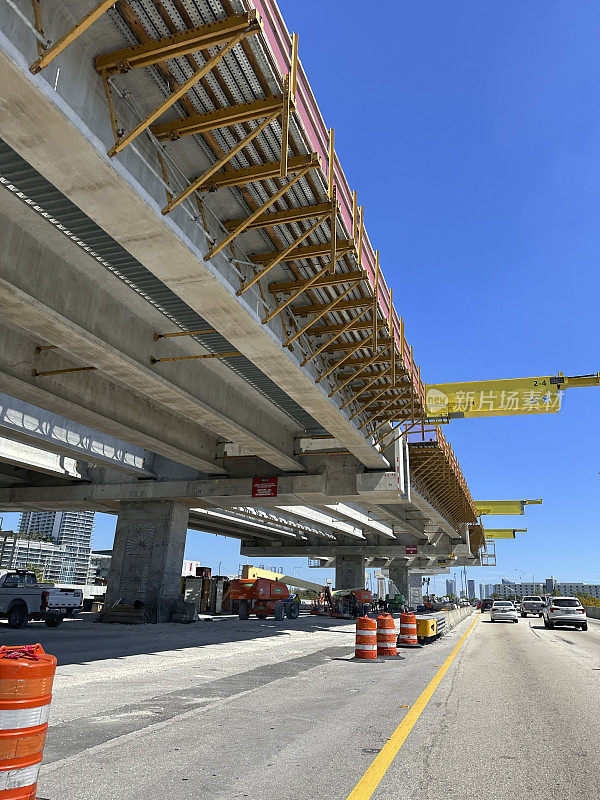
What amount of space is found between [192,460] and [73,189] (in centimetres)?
1484

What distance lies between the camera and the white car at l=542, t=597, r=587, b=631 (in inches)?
1234

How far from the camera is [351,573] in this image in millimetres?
55469

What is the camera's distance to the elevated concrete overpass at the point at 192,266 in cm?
661

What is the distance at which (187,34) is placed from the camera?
6.52 meters

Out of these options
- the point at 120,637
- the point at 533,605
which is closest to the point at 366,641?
the point at 120,637

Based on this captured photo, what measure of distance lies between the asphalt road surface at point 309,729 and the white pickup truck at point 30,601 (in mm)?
8072

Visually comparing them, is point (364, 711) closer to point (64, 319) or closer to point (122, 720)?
point (122, 720)

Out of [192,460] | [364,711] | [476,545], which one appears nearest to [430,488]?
[192,460]

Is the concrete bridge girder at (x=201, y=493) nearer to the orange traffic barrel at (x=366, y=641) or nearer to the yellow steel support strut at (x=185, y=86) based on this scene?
the orange traffic barrel at (x=366, y=641)

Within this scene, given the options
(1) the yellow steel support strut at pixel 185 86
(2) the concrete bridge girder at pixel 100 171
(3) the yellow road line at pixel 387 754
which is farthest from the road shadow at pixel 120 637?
(1) the yellow steel support strut at pixel 185 86

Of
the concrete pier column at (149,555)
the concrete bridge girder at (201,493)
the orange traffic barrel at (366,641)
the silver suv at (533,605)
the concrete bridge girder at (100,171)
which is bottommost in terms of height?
the orange traffic barrel at (366,641)

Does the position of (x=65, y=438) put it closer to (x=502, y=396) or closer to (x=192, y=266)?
(x=192, y=266)

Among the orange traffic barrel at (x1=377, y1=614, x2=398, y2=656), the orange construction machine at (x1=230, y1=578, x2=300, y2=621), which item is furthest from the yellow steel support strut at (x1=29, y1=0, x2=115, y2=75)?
the orange construction machine at (x1=230, y1=578, x2=300, y2=621)

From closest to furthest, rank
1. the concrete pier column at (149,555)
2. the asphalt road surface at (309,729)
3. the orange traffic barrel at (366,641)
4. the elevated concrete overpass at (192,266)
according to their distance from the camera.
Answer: the asphalt road surface at (309,729) → the elevated concrete overpass at (192,266) → the orange traffic barrel at (366,641) → the concrete pier column at (149,555)
